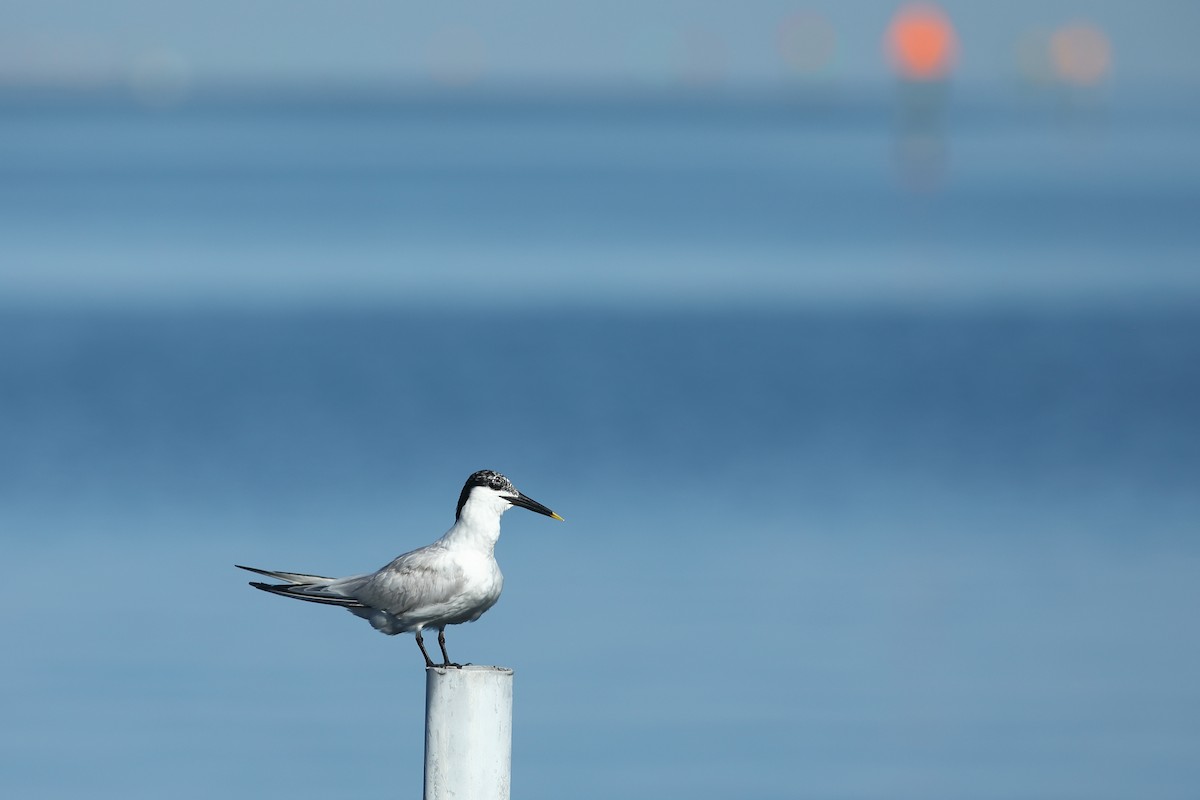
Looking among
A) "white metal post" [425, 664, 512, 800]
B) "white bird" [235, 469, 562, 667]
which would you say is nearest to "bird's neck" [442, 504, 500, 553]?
"white bird" [235, 469, 562, 667]

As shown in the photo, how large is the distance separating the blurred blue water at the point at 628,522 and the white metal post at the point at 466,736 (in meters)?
6.02

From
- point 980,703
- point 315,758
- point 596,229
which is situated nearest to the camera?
point 315,758

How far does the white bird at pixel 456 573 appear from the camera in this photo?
851cm

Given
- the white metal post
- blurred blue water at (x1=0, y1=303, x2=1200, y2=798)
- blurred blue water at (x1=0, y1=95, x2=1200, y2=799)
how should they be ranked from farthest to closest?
blurred blue water at (x1=0, y1=95, x2=1200, y2=799), blurred blue water at (x1=0, y1=303, x2=1200, y2=798), the white metal post

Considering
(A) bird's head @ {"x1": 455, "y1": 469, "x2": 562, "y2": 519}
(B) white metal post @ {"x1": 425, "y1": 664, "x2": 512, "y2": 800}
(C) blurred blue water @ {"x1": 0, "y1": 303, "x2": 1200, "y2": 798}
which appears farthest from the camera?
(C) blurred blue water @ {"x1": 0, "y1": 303, "x2": 1200, "y2": 798}

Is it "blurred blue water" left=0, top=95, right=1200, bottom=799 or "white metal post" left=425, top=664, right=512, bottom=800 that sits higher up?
"blurred blue water" left=0, top=95, right=1200, bottom=799

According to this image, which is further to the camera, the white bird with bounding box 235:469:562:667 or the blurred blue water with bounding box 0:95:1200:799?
the blurred blue water with bounding box 0:95:1200:799

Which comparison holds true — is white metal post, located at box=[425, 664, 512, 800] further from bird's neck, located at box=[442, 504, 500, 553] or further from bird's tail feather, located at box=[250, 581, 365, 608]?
bird's tail feather, located at box=[250, 581, 365, 608]

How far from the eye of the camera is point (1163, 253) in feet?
252

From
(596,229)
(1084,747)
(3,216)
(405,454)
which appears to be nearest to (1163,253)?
(596,229)

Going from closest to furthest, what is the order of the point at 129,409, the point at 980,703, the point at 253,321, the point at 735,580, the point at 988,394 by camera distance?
the point at 980,703 → the point at 735,580 → the point at 129,409 → the point at 988,394 → the point at 253,321

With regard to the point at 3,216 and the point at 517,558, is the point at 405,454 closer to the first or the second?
the point at 517,558

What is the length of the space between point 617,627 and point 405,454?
12.9 meters

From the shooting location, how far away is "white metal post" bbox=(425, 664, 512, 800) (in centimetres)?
752
